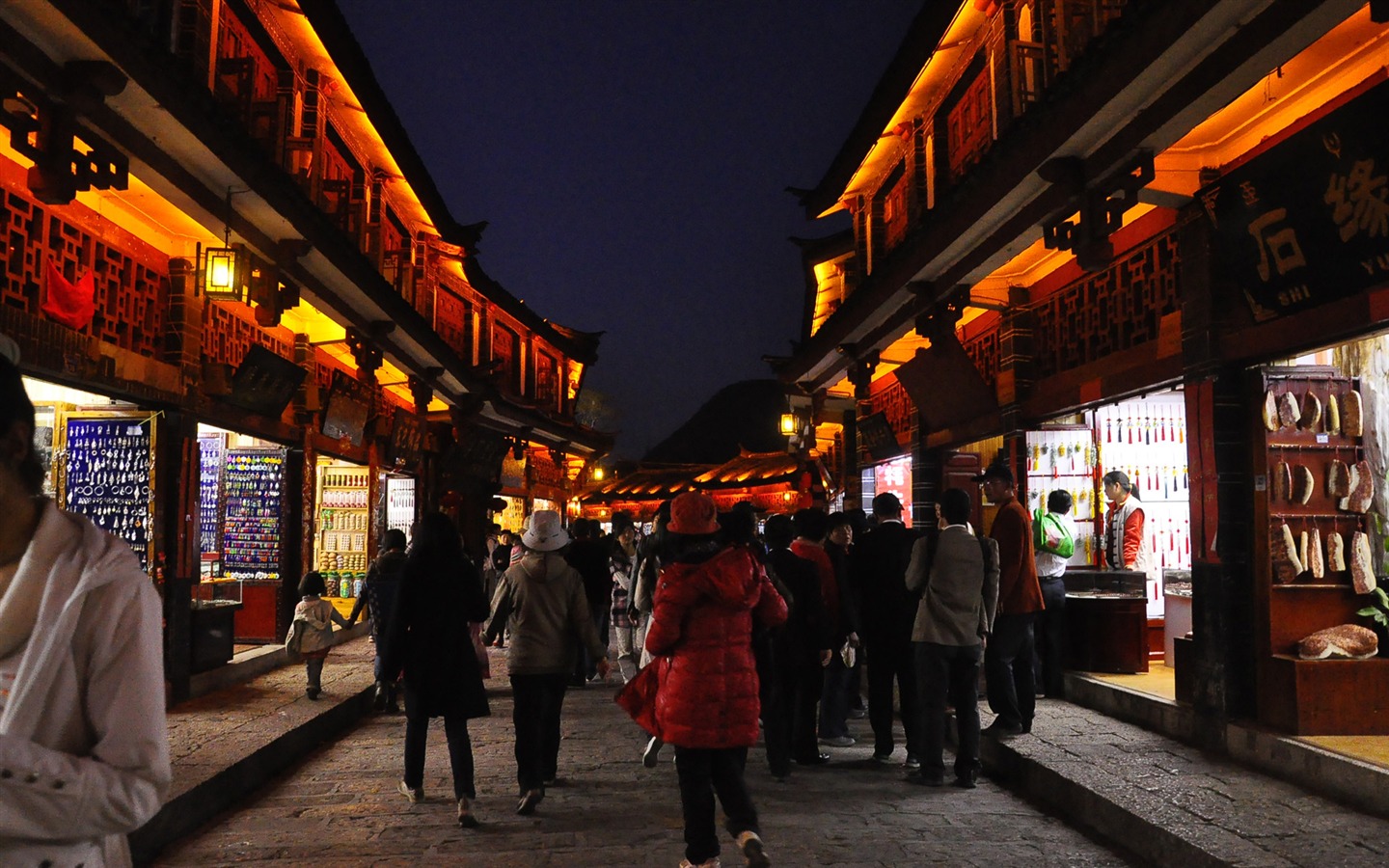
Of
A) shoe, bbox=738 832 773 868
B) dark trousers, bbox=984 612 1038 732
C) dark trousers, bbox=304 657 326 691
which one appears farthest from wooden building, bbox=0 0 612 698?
Answer: dark trousers, bbox=984 612 1038 732

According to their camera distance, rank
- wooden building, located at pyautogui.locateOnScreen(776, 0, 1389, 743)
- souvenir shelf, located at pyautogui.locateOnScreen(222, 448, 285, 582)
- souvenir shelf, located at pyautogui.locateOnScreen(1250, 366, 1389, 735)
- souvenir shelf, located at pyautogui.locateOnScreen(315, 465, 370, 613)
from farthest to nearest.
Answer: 1. souvenir shelf, located at pyautogui.locateOnScreen(315, 465, 370, 613)
2. souvenir shelf, located at pyautogui.locateOnScreen(222, 448, 285, 582)
3. souvenir shelf, located at pyautogui.locateOnScreen(1250, 366, 1389, 735)
4. wooden building, located at pyautogui.locateOnScreen(776, 0, 1389, 743)

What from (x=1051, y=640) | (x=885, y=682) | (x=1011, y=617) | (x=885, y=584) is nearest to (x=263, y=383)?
(x=885, y=584)

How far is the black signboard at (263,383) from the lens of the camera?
11.3 metres

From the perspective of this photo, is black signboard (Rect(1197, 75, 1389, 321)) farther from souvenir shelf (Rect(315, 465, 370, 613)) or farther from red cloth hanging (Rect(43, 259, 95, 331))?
souvenir shelf (Rect(315, 465, 370, 613))

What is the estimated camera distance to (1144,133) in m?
6.63

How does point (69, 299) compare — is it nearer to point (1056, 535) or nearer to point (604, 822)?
point (604, 822)

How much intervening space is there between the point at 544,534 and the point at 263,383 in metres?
6.40

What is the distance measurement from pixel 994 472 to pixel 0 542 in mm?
7866

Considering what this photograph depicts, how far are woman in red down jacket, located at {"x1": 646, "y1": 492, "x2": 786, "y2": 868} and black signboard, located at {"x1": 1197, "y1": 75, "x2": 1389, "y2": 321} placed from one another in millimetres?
4346

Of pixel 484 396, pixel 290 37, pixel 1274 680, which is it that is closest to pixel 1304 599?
pixel 1274 680

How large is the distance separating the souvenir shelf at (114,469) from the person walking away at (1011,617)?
8.48m

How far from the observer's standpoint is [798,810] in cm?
693

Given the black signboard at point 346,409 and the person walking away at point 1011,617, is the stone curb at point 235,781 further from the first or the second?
the person walking away at point 1011,617

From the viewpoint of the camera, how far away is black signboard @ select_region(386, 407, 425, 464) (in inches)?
748
